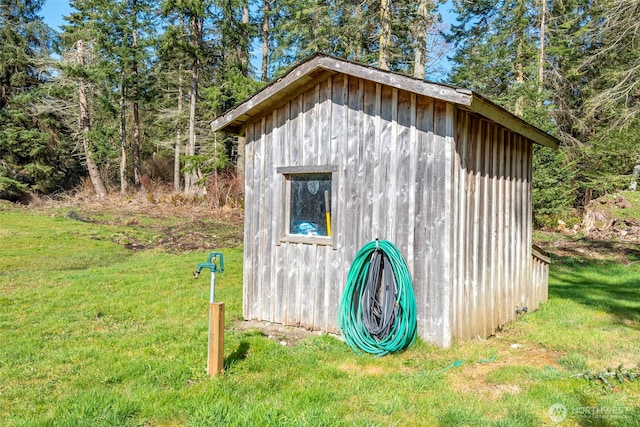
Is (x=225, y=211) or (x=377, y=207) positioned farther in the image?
(x=225, y=211)

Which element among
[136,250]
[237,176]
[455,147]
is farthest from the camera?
[237,176]

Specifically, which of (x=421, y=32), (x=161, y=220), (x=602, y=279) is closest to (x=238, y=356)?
(x=602, y=279)

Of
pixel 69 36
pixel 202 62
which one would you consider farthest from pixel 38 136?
pixel 202 62

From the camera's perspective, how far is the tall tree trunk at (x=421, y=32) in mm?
14367

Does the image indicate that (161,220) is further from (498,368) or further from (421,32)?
(498,368)

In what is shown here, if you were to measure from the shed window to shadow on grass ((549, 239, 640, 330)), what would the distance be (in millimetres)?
3838

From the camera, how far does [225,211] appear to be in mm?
17188

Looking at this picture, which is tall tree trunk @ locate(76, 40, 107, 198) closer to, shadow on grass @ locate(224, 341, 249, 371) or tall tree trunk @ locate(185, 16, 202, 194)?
tall tree trunk @ locate(185, 16, 202, 194)

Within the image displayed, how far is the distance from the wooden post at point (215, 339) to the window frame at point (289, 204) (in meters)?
1.66

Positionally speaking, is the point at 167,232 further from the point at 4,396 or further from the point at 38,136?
the point at 38,136

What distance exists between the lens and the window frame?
4.95 meters

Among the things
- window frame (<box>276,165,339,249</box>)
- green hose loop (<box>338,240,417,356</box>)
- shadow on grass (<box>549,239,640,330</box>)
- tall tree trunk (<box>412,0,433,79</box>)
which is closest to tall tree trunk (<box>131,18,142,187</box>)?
tall tree trunk (<box>412,0,433,79</box>)

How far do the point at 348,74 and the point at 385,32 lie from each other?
11297 millimetres

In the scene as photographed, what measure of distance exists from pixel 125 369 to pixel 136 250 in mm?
8175
